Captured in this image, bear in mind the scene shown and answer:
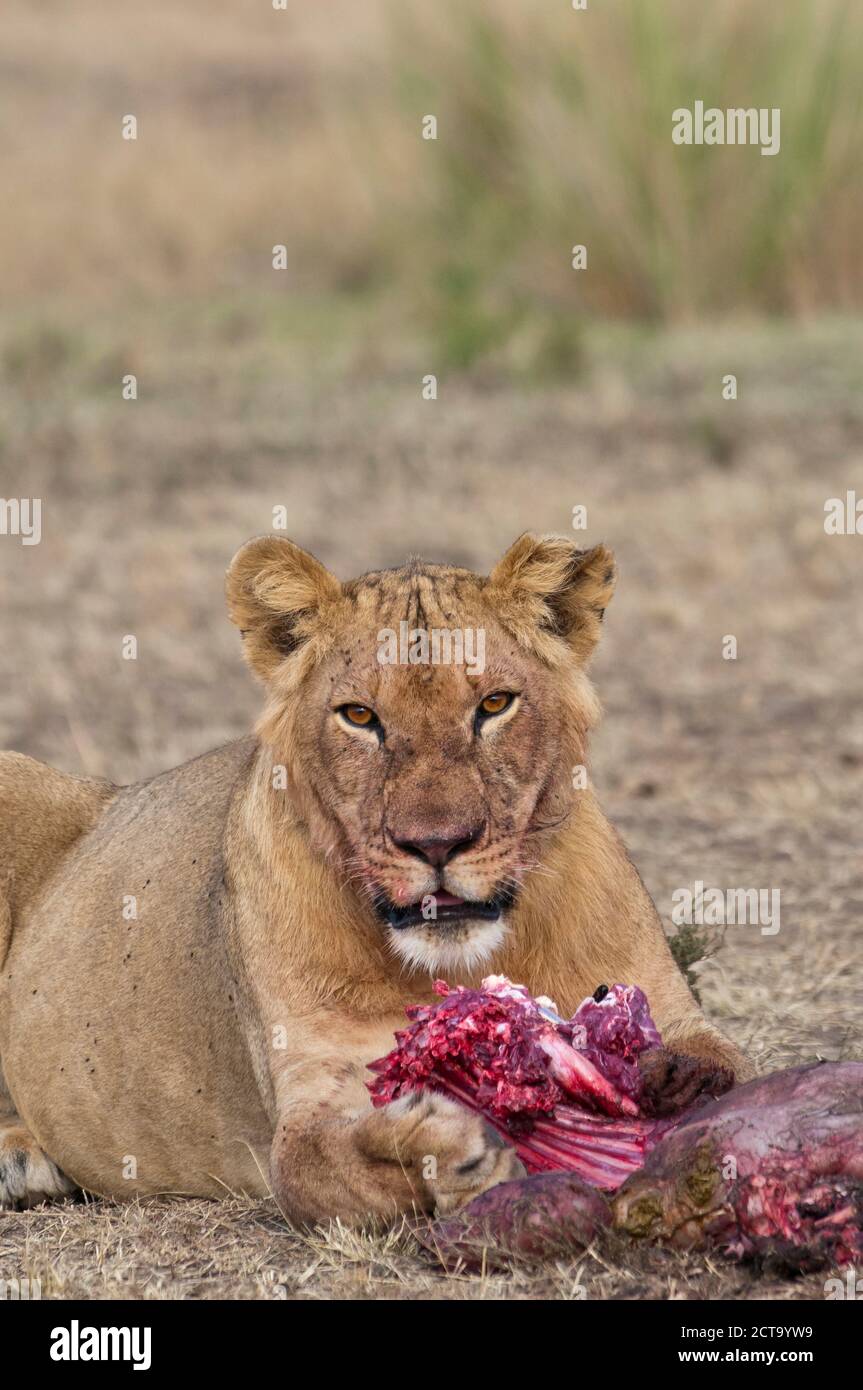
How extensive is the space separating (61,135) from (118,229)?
3648 mm

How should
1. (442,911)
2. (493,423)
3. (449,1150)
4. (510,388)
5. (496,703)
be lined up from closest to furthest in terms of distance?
(449,1150) < (442,911) < (496,703) < (493,423) < (510,388)

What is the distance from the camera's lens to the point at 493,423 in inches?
547

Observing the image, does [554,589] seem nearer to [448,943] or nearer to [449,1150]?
[448,943]

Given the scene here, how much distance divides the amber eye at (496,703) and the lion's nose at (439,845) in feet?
0.89

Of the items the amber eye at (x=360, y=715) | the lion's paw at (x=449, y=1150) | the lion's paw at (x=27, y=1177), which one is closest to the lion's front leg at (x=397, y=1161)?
the lion's paw at (x=449, y=1150)

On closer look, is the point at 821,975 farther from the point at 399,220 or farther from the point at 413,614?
the point at 399,220

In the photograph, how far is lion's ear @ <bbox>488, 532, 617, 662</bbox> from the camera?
15.1 feet

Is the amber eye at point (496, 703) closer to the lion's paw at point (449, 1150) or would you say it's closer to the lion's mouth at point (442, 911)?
the lion's mouth at point (442, 911)

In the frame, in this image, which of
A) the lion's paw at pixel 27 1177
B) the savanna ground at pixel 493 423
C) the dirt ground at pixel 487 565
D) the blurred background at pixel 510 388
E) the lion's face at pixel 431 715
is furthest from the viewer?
the blurred background at pixel 510 388

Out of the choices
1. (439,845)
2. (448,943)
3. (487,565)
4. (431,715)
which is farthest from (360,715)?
(487,565)

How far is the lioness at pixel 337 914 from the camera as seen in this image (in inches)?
168

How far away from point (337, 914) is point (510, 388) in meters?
10.4
